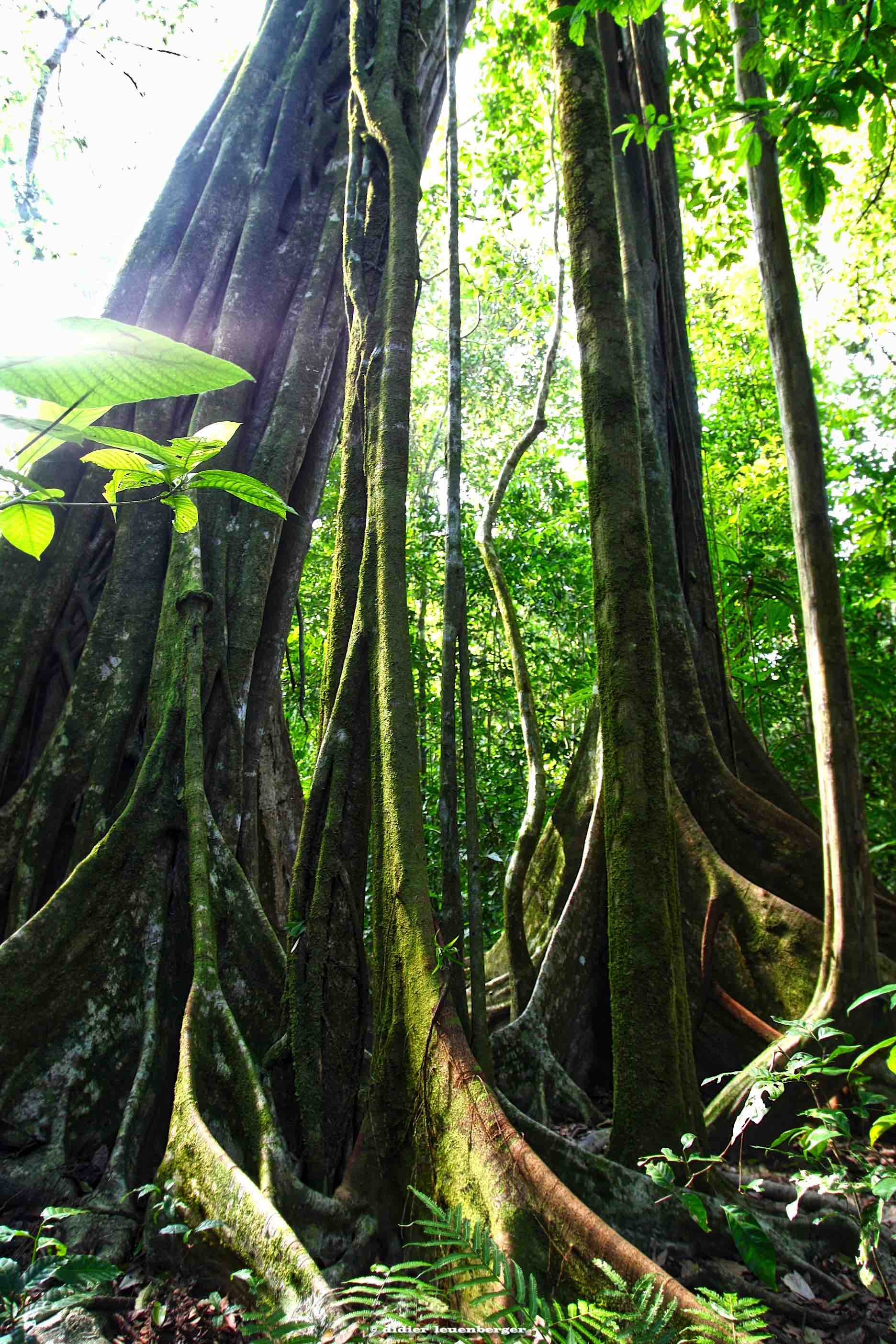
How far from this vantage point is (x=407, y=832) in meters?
2.64

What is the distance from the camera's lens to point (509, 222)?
8258mm

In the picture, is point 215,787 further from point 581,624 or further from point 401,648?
point 581,624

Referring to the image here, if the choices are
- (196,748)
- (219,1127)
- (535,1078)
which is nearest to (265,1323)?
(219,1127)

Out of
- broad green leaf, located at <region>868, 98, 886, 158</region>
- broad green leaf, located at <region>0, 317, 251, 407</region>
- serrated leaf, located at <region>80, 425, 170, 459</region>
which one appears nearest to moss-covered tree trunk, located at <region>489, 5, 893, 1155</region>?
broad green leaf, located at <region>868, 98, 886, 158</region>

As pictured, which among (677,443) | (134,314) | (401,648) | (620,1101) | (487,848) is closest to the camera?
(620,1101)

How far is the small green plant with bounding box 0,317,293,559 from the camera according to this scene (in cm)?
73

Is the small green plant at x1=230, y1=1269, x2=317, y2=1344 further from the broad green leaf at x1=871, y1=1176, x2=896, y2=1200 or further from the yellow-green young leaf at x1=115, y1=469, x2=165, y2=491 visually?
the yellow-green young leaf at x1=115, y1=469, x2=165, y2=491

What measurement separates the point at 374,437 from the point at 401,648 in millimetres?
930

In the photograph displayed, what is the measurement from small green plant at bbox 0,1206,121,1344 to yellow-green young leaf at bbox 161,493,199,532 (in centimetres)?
133

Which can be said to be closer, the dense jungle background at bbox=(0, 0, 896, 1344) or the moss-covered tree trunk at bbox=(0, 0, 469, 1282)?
the dense jungle background at bbox=(0, 0, 896, 1344)

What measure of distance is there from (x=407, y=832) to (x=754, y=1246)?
4.42 ft

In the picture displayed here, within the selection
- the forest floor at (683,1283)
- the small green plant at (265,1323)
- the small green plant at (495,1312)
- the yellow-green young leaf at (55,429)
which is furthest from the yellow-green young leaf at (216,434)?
the forest floor at (683,1283)

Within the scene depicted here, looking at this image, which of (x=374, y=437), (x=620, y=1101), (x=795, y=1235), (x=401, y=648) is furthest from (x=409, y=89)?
(x=795, y=1235)

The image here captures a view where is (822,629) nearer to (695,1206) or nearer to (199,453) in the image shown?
(695,1206)
